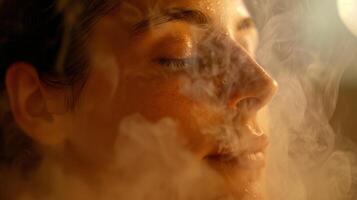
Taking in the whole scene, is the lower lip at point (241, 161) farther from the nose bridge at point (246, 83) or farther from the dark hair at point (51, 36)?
the dark hair at point (51, 36)

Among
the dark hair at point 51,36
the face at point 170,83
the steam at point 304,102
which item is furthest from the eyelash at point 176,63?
the steam at point 304,102

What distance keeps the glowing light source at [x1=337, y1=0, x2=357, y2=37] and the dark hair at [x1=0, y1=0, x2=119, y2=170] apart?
61 centimetres

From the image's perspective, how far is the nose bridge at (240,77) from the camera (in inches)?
29.8

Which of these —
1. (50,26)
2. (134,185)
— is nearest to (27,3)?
(50,26)

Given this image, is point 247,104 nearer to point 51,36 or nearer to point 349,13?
point 51,36

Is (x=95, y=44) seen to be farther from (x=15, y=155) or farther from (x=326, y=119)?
(x=326, y=119)

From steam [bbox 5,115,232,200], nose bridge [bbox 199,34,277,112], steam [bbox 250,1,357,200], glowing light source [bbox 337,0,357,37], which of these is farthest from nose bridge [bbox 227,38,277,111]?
glowing light source [bbox 337,0,357,37]

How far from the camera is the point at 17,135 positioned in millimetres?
800

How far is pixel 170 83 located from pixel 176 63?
0.03m

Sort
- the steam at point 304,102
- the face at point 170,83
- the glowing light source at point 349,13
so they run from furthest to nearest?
the glowing light source at point 349,13
the steam at point 304,102
the face at point 170,83

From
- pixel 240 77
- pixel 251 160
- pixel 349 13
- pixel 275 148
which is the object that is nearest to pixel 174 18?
pixel 240 77

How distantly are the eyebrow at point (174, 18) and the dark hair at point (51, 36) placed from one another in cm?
5

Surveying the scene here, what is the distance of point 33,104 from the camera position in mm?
774

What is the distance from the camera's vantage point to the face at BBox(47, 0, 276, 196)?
0.74 metres
